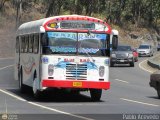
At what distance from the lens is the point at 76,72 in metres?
19.9

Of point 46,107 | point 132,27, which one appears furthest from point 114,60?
point 132,27

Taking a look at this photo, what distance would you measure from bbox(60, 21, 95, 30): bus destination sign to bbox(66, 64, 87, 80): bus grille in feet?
4.38

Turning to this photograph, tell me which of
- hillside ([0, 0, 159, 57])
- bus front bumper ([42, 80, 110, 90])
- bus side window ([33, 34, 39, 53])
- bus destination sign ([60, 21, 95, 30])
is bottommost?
hillside ([0, 0, 159, 57])

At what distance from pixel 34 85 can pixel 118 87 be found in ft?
26.8

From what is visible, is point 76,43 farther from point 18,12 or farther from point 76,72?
point 18,12

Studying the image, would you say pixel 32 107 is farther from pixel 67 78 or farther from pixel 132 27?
pixel 132 27

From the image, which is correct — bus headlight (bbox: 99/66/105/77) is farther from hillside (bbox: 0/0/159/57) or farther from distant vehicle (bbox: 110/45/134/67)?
hillside (bbox: 0/0/159/57)

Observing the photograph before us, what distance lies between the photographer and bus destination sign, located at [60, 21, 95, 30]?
20.0 meters

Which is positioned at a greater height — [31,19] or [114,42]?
[114,42]

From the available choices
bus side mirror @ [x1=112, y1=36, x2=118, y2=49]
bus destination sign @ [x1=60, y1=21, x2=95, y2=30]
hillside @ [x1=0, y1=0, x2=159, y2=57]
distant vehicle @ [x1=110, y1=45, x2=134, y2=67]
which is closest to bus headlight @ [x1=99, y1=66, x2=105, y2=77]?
bus side mirror @ [x1=112, y1=36, x2=118, y2=49]

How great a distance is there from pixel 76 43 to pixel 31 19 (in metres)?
70.3

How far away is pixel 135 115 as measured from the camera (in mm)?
15148

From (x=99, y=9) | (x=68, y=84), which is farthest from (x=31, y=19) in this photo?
(x=68, y=84)

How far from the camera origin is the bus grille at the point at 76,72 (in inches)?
781
